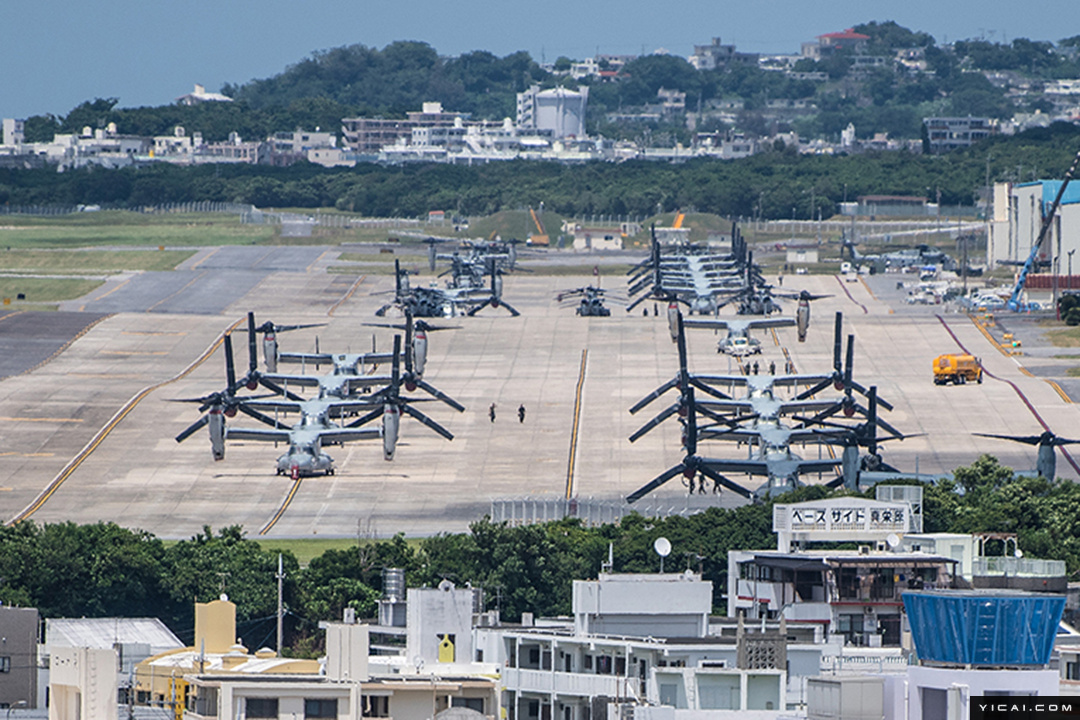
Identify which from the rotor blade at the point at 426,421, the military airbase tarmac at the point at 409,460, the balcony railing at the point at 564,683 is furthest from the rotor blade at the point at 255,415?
the balcony railing at the point at 564,683

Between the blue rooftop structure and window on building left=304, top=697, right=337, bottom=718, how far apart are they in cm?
1773

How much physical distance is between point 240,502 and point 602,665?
301 ft

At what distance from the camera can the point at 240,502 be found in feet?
509

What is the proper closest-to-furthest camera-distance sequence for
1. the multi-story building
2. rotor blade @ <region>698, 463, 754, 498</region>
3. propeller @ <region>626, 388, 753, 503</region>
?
the multi-story building
propeller @ <region>626, 388, 753, 503</region>
rotor blade @ <region>698, 463, 754, 498</region>

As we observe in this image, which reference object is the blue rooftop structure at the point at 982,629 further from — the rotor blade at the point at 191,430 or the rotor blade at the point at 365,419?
the rotor blade at the point at 191,430

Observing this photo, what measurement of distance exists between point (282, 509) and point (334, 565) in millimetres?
42624

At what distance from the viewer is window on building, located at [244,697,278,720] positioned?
56.5 metres

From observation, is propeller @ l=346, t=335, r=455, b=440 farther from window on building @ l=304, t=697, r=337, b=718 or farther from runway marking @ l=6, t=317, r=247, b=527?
window on building @ l=304, t=697, r=337, b=718

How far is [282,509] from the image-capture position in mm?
152250

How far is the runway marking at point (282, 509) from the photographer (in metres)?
145

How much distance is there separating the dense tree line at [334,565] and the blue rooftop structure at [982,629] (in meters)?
59.4

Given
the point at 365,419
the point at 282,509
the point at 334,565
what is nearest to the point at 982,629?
the point at 334,565

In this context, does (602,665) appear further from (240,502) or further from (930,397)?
(930,397)
